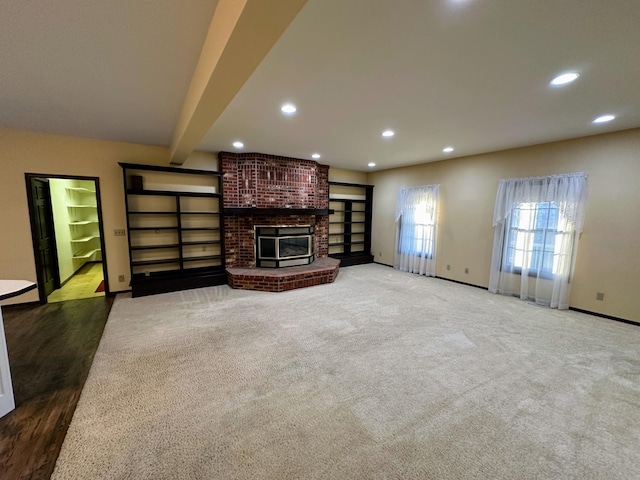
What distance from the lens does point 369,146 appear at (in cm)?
443

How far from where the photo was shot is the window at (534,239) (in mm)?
4035

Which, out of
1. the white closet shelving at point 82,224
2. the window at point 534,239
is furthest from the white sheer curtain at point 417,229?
the white closet shelving at point 82,224

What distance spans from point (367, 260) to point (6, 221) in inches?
276

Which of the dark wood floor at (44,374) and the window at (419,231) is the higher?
the window at (419,231)

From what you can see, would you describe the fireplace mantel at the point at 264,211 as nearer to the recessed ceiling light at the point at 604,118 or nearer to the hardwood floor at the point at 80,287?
the hardwood floor at the point at 80,287

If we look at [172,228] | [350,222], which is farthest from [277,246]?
[350,222]

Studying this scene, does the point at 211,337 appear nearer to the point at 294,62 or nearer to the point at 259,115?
the point at 259,115

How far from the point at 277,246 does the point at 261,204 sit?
97 cm

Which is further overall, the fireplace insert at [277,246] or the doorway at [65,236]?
the fireplace insert at [277,246]

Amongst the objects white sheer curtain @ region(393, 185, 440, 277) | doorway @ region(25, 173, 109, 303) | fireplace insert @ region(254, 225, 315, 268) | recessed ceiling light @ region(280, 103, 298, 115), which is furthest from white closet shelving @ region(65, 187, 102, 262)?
white sheer curtain @ region(393, 185, 440, 277)

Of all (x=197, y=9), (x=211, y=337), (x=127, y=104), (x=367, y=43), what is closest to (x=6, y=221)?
(x=127, y=104)

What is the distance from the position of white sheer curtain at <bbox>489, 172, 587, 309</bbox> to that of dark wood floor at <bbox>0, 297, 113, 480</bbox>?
5889 mm

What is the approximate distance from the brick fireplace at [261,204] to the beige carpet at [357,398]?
5.28 ft

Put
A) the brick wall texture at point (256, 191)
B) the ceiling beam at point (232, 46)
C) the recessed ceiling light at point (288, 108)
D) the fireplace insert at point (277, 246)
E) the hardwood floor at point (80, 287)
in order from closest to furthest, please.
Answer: the ceiling beam at point (232, 46) → the recessed ceiling light at point (288, 108) → the hardwood floor at point (80, 287) → the brick wall texture at point (256, 191) → the fireplace insert at point (277, 246)
